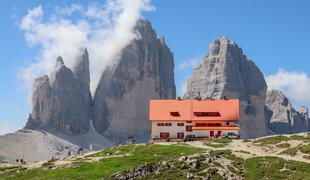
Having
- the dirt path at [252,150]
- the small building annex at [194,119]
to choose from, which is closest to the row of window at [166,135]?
the small building annex at [194,119]

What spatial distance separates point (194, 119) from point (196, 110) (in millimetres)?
2460

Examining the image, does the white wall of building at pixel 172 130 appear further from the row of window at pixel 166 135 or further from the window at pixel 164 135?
the window at pixel 164 135

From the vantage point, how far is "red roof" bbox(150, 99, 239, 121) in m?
99.8

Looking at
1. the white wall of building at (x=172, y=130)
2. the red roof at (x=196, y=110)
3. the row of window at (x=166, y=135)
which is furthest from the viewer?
the red roof at (x=196, y=110)

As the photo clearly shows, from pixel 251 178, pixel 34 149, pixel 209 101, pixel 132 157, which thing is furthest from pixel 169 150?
pixel 34 149

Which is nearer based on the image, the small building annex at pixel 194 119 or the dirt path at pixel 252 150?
the dirt path at pixel 252 150

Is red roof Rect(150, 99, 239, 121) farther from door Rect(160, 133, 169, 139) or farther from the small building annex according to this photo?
door Rect(160, 133, 169, 139)

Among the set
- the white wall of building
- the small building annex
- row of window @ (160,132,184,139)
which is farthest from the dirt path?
the white wall of building

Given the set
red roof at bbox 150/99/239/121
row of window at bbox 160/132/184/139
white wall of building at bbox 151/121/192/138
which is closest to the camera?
row of window at bbox 160/132/184/139

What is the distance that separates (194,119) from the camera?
99.4 m

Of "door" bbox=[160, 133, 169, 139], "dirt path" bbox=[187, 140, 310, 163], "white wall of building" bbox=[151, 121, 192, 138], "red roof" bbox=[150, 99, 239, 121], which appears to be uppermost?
"red roof" bbox=[150, 99, 239, 121]

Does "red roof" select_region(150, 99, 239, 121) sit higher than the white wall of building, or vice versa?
"red roof" select_region(150, 99, 239, 121)

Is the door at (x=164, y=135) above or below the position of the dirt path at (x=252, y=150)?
above

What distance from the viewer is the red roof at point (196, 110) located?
327ft
